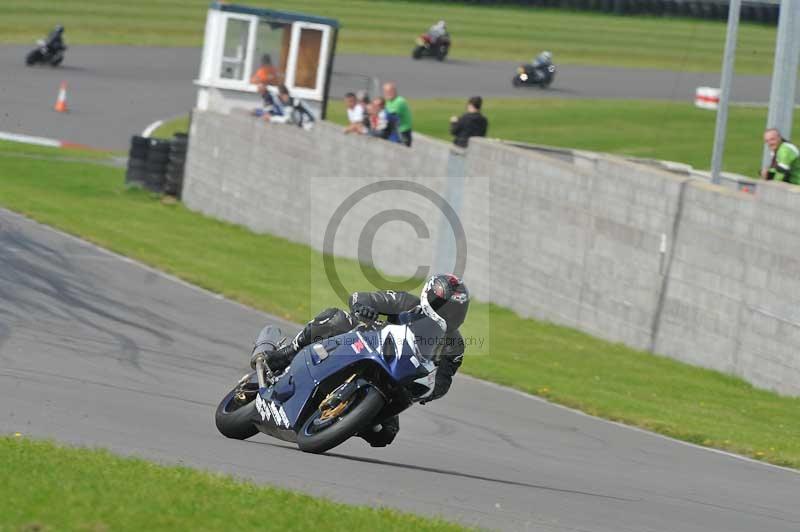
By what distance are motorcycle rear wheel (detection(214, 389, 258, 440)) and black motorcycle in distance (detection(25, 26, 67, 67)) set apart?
99.8ft

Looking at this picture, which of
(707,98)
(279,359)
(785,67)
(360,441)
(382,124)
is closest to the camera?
(279,359)

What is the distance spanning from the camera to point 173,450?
8.44 m

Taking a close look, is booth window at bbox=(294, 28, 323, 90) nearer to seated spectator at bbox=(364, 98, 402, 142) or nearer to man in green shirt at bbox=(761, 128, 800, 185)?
seated spectator at bbox=(364, 98, 402, 142)

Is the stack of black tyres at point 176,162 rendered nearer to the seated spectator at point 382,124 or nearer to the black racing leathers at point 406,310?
the seated spectator at point 382,124

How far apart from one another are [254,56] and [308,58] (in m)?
1.09

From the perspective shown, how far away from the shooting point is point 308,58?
94.4 ft

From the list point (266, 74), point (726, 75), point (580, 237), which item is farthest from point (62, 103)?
point (726, 75)

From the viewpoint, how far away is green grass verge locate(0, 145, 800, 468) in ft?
43.5

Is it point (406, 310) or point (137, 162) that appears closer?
point (406, 310)

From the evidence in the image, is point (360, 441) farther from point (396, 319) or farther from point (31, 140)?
point (31, 140)

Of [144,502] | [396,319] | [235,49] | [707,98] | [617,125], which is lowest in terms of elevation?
[144,502]

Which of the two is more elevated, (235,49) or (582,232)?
(235,49)

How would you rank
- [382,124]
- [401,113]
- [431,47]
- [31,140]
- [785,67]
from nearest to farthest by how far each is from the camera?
[785,67], [382,124], [401,113], [31,140], [431,47]

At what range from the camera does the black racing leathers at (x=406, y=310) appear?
871cm
